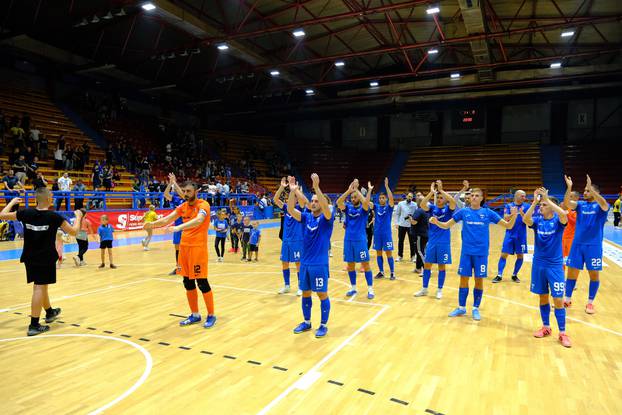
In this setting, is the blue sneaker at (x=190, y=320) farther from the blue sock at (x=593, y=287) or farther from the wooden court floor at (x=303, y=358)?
the blue sock at (x=593, y=287)

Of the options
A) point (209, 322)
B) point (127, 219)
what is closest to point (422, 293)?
→ point (209, 322)

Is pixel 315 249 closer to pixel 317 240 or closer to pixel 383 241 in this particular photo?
pixel 317 240

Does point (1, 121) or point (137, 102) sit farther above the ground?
point (137, 102)

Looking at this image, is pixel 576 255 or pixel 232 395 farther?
pixel 576 255

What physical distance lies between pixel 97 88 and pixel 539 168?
31404 mm

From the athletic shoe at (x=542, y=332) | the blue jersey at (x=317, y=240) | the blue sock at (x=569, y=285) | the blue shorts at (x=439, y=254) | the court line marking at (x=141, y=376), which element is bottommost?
the court line marking at (x=141, y=376)

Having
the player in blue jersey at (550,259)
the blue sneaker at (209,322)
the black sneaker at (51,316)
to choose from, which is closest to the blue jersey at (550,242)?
the player in blue jersey at (550,259)

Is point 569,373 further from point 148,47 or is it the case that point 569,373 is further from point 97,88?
point 97,88

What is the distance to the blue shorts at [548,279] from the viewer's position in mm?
5352

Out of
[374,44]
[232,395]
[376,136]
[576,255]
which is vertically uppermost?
[374,44]

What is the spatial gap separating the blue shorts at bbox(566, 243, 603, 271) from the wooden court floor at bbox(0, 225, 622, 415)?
0.83 m

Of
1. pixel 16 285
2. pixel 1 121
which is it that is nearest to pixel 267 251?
pixel 16 285

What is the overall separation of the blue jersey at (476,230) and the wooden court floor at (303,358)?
3.77 ft

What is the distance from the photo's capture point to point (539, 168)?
30672 mm
